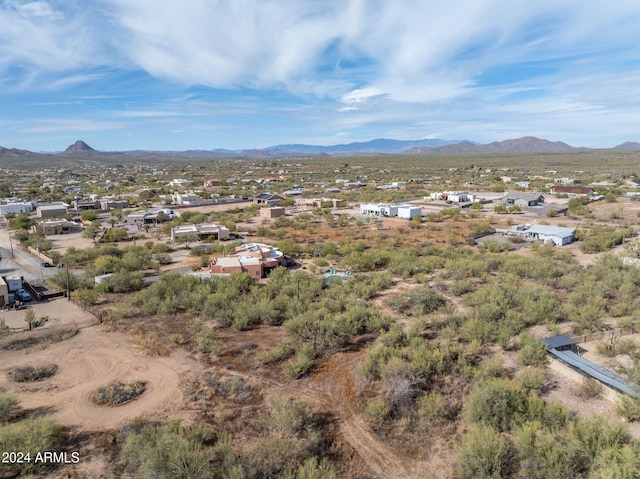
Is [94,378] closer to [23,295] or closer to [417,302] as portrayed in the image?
[23,295]

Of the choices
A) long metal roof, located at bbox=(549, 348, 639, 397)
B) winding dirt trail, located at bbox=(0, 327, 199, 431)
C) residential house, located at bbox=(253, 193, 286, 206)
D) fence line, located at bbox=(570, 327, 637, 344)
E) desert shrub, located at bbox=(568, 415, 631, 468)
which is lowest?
winding dirt trail, located at bbox=(0, 327, 199, 431)

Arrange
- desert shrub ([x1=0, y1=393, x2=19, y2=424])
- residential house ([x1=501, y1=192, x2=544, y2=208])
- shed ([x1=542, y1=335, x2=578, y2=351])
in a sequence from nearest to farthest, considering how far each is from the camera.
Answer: desert shrub ([x1=0, y1=393, x2=19, y2=424]) < shed ([x1=542, y1=335, x2=578, y2=351]) < residential house ([x1=501, y1=192, x2=544, y2=208])

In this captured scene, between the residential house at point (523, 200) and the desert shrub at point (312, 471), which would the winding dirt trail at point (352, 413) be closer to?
the desert shrub at point (312, 471)

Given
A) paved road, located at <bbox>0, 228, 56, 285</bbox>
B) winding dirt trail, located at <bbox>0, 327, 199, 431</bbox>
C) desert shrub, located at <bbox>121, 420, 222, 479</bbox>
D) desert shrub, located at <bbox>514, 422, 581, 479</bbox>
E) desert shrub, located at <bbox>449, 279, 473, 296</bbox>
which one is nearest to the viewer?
Result: desert shrub, located at <bbox>514, 422, 581, 479</bbox>

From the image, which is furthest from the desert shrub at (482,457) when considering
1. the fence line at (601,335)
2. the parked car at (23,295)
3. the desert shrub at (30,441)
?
the parked car at (23,295)

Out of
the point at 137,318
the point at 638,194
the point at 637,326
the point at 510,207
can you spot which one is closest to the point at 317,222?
the point at 510,207

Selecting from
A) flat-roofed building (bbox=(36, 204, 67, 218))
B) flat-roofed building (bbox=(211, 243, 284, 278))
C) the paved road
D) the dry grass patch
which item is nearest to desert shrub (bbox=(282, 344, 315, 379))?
the dry grass patch

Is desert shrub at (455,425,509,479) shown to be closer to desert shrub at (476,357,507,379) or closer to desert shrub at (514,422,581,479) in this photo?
desert shrub at (514,422,581,479)

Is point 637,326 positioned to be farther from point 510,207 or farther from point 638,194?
point 638,194
